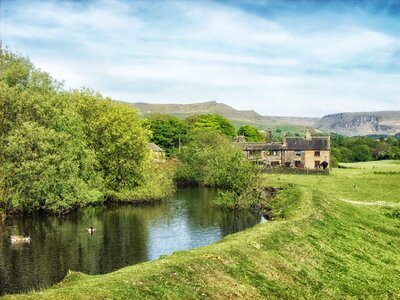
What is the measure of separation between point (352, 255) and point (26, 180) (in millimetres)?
43048

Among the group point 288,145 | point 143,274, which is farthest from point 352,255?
point 288,145

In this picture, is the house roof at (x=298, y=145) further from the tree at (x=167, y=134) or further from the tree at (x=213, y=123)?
the tree at (x=213, y=123)

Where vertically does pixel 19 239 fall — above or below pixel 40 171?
below

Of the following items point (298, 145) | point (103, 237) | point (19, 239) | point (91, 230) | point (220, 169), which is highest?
point (298, 145)

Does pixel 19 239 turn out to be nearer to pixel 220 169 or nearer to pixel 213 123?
pixel 220 169

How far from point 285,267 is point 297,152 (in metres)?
107

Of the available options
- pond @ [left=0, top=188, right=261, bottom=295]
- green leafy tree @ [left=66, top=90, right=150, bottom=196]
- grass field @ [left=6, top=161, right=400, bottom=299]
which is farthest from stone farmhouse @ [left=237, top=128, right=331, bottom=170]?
grass field @ [left=6, top=161, right=400, bottom=299]

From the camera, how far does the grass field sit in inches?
1071

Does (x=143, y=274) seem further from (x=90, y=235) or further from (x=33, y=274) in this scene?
(x=90, y=235)

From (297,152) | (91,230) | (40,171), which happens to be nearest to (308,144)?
(297,152)

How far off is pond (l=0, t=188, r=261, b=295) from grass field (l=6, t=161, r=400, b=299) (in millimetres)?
9374

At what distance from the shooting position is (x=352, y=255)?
141ft

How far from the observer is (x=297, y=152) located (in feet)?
461

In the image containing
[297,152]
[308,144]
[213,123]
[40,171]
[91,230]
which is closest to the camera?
[91,230]
